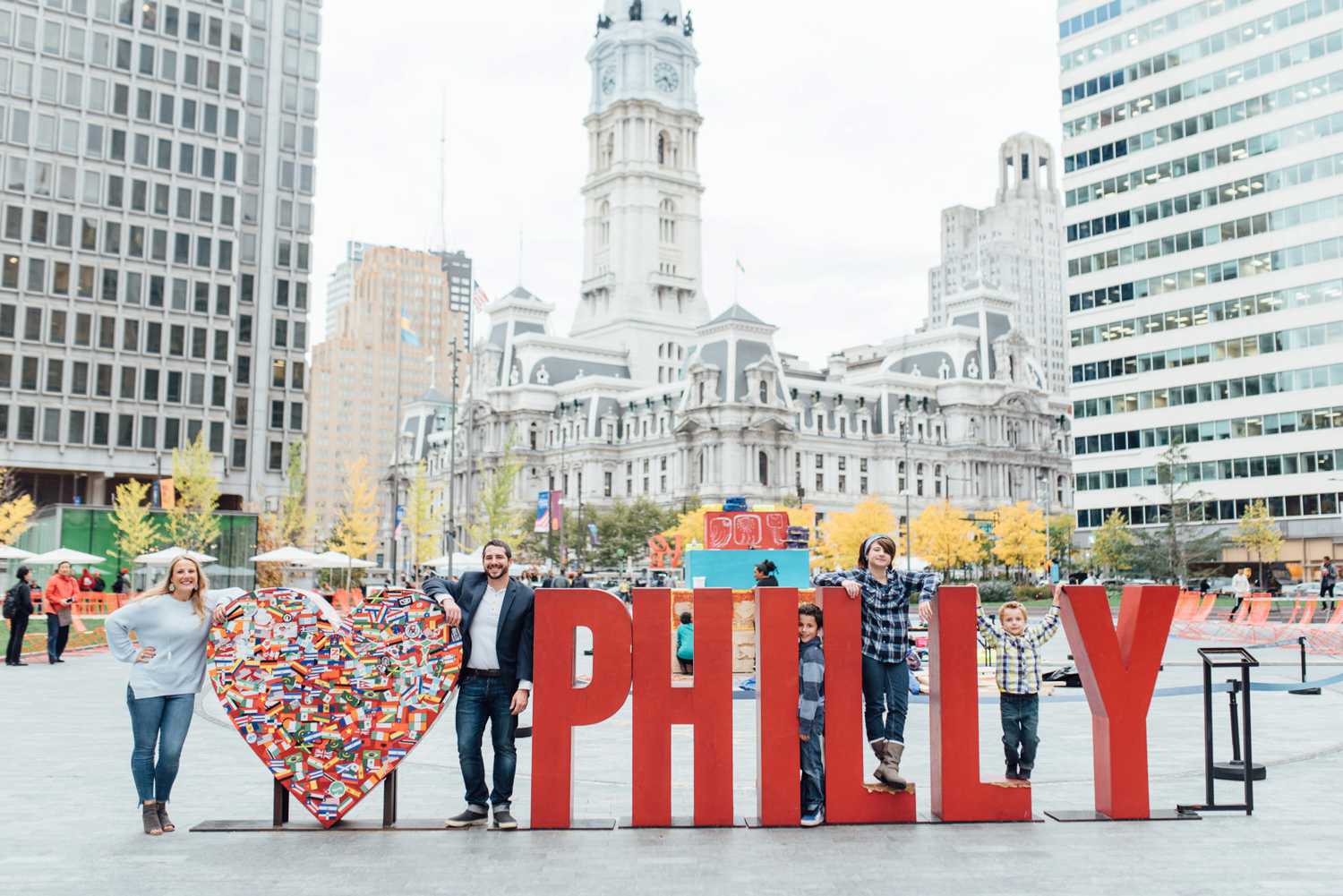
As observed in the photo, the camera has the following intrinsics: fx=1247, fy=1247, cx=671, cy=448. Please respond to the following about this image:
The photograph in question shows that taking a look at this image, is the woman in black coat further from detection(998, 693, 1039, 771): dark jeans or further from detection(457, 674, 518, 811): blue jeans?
detection(998, 693, 1039, 771): dark jeans

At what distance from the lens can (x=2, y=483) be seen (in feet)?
197

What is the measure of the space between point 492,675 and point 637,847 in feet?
5.94

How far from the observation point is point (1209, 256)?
72.2 meters

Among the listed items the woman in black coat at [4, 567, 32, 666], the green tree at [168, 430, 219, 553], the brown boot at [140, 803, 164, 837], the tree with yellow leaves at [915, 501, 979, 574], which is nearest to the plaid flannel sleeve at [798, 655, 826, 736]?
the brown boot at [140, 803, 164, 837]

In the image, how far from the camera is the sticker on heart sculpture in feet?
32.8

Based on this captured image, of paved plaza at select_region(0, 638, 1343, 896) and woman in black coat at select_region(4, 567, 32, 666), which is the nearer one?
paved plaza at select_region(0, 638, 1343, 896)

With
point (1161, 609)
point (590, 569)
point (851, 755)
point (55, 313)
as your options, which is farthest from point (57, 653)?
point (590, 569)

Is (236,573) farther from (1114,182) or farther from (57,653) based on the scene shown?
(1114,182)

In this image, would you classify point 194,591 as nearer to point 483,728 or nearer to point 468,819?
point 483,728

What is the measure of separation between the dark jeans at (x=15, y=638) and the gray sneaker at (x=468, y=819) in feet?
63.6

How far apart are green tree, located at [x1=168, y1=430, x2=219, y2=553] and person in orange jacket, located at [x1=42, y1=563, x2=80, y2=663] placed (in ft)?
83.7

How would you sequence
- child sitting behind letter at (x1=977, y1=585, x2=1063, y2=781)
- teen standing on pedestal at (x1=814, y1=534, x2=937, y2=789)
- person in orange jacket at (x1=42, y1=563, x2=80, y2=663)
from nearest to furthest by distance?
teen standing on pedestal at (x1=814, y1=534, x2=937, y2=789) → child sitting behind letter at (x1=977, y1=585, x2=1063, y2=781) → person in orange jacket at (x1=42, y1=563, x2=80, y2=663)

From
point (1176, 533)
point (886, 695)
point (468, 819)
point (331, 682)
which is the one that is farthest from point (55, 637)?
point (1176, 533)

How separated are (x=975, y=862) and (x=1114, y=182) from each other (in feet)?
249
